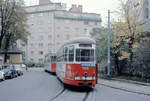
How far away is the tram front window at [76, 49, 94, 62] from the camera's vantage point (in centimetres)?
1227

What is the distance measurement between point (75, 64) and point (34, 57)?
58844 mm

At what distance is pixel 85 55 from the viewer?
1237 centimetres

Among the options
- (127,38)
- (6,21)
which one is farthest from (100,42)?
(6,21)

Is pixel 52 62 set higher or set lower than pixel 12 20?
lower

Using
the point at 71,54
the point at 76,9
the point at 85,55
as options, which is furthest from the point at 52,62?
the point at 76,9

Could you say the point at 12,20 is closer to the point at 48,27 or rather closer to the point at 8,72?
the point at 8,72

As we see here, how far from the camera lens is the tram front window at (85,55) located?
1227 centimetres

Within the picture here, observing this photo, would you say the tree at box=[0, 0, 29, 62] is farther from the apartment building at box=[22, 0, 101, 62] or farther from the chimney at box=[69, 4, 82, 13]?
the chimney at box=[69, 4, 82, 13]

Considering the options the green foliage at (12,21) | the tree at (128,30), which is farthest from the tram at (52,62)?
the tree at (128,30)

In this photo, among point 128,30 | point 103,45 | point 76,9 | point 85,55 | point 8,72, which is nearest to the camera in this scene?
point 85,55

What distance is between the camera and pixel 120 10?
22.5 m

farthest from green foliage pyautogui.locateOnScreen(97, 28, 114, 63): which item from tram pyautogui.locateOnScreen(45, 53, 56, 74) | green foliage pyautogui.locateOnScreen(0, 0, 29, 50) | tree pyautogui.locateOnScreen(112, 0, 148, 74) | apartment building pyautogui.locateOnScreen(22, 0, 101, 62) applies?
apartment building pyautogui.locateOnScreen(22, 0, 101, 62)

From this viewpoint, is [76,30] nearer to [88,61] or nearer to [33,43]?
[33,43]

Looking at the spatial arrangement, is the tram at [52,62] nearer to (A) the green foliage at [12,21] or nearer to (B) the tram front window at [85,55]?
(A) the green foliage at [12,21]
